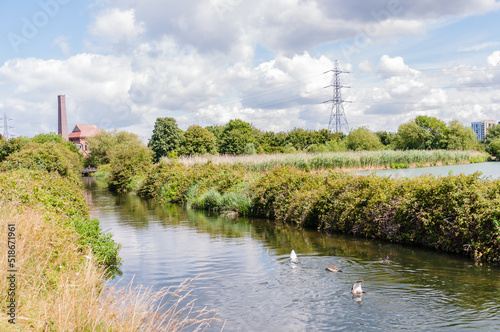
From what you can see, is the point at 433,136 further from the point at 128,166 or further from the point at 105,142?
the point at 105,142

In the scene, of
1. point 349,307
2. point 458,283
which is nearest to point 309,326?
point 349,307

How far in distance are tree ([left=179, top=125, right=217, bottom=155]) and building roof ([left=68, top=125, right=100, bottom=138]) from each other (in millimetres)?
73929

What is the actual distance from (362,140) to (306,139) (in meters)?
12.3

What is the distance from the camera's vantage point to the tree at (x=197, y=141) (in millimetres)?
63969

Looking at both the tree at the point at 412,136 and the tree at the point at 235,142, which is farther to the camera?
the tree at the point at 235,142

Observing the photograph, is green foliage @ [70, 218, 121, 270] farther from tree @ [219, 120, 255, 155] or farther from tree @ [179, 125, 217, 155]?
tree @ [179, 125, 217, 155]

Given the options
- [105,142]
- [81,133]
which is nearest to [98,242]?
[105,142]

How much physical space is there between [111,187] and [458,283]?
124 feet

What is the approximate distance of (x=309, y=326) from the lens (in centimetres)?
670

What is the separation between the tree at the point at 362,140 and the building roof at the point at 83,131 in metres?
94.3

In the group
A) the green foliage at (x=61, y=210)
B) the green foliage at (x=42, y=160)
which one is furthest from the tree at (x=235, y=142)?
the green foliage at (x=61, y=210)

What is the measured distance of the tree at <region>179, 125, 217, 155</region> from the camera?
64.0 meters

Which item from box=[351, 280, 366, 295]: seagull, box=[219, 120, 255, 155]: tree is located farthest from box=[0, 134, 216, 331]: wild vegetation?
box=[219, 120, 255, 155]: tree

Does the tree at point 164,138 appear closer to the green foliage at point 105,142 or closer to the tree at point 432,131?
the green foliage at point 105,142
